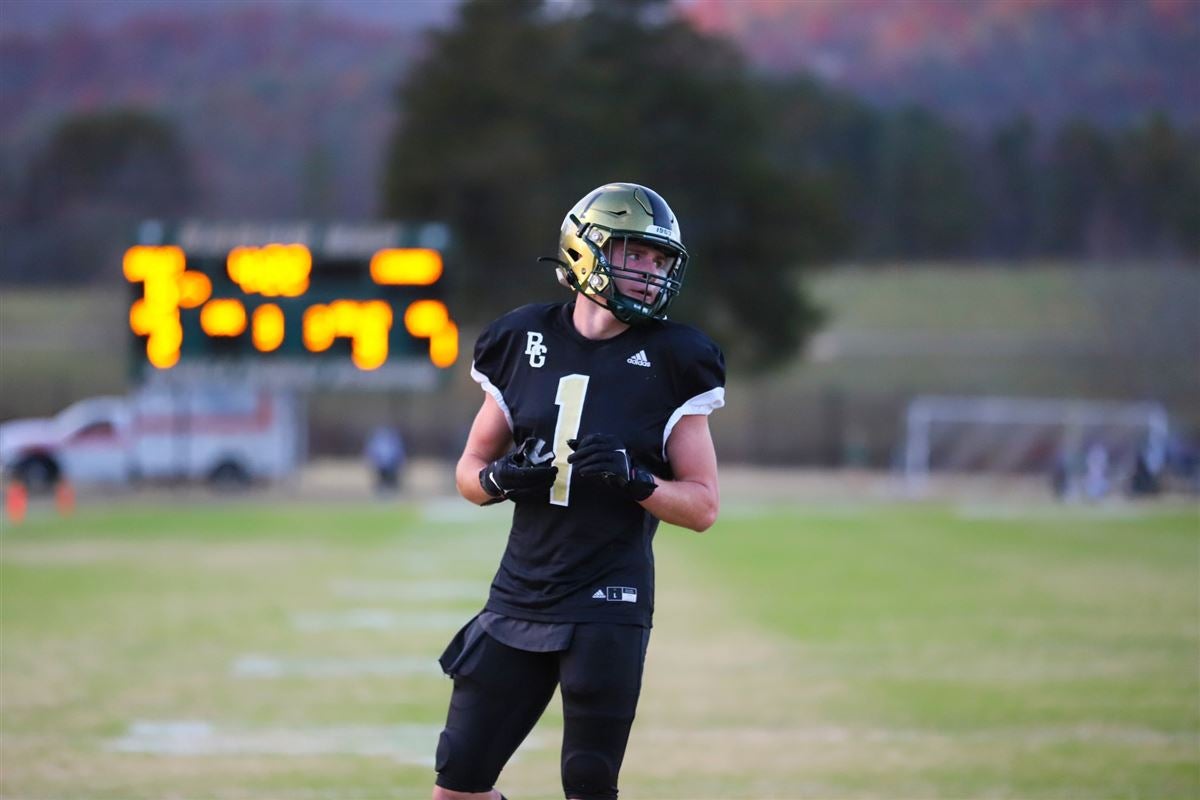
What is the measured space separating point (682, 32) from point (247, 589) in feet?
129

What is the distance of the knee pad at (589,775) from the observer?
418cm

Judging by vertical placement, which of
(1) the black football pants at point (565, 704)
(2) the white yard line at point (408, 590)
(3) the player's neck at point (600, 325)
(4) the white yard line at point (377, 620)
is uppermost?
(3) the player's neck at point (600, 325)

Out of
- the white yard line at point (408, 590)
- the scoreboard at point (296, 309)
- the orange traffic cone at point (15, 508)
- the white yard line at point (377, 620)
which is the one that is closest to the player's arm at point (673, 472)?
the white yard line at point (377, 620)

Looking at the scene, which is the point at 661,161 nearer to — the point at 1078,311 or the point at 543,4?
the point at 543,4

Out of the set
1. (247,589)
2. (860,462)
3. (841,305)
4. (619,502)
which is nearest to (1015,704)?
(619,502)

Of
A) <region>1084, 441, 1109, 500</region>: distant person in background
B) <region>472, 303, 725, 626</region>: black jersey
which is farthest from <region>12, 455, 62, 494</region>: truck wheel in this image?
<region>472, 303, 725, 626</region>: black jersey

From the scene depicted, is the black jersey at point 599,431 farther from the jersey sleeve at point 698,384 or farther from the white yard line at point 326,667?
the white yard line at point 326,667

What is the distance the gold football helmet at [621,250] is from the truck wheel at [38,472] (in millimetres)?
28834

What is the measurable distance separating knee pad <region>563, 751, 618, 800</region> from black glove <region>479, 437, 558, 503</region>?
2.23 ft

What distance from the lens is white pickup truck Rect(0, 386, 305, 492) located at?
30906mm

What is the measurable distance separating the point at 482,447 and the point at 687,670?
5747 millimetres

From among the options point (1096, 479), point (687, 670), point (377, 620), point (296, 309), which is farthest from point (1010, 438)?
point (687, 670)

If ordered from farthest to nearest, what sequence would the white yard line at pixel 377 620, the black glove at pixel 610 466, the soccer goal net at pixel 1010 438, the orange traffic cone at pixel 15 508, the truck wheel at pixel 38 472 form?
the soccer goal net at pixel 1010 438 < the truck wheel at pixel 38 472 < the orange traffic cone at pixel 15 508 < the white yard line at pixel 377 620 < the black glove at pixel 610 466

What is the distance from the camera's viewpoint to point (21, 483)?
31156 millimetres
